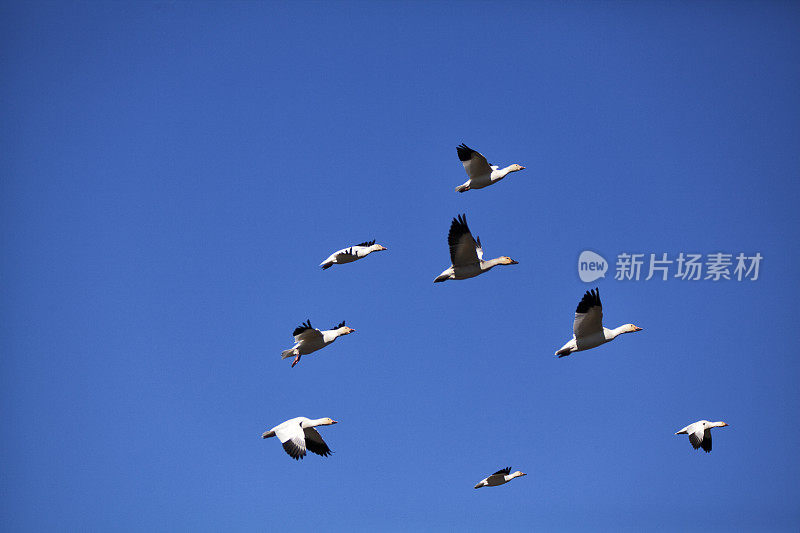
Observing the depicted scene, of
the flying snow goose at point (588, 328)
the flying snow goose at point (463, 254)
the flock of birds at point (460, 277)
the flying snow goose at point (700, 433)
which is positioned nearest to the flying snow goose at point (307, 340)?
the flock of birds at point (460, 277)

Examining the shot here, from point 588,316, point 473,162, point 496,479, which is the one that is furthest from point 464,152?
point 496,479

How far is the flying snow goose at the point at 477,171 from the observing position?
1305cm

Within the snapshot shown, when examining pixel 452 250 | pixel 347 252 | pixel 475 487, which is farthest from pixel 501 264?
pixel 475 487

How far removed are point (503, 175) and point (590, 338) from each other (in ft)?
8.51

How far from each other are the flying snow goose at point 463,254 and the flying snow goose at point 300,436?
106 inches

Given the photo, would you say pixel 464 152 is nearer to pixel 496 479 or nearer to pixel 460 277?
pixel 460 277

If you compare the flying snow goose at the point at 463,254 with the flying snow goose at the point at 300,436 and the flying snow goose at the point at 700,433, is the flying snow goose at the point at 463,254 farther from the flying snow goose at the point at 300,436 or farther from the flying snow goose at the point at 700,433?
the flying snow goose at the point at 700,433

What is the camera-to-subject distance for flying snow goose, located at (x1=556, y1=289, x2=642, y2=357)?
1252 cm

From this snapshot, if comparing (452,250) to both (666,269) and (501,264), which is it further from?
(666,269)

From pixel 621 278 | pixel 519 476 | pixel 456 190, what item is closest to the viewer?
pixel 456 190

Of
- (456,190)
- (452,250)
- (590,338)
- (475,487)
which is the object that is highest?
(456,190)

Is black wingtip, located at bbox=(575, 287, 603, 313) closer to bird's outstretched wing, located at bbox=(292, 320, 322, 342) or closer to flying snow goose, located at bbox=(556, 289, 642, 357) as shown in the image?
flying snow goose, located at bbox=(556, 289, 642, 357)

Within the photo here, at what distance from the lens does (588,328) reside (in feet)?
42.1

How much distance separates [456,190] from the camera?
43.2 feet
